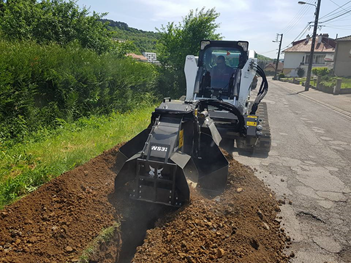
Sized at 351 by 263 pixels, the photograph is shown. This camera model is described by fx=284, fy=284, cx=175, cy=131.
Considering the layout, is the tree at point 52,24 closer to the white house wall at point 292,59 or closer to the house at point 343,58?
the house at point 343,58

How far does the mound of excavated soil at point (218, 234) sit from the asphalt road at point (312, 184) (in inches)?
13.3

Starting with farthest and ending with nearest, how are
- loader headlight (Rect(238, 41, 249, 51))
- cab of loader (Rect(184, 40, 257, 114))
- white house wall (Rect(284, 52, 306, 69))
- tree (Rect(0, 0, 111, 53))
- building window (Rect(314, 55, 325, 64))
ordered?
white house wall (Rect(284, 52, 306, 69))
building window (Rect(314, 55, 325, 64))
tree (Rect(0, 0, 111, 53))
loader headlight (Rect(238, 41, 249, 51))
cab of loader (Rect(184, 40, 257, 114))

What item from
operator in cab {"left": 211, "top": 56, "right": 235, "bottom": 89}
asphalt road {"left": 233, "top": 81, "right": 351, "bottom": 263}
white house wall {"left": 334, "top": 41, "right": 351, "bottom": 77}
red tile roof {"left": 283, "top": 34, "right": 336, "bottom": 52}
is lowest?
asphalt road {"left": 233, "top": 81, "right": 351, "bottom": 263}

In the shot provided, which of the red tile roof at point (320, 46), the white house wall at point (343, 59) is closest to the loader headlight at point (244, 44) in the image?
the white house wall at point (343, 59)

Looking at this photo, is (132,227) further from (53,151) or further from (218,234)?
(53,151)

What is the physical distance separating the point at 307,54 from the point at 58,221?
6507 cm

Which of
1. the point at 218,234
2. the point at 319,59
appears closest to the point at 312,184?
the point at 218,234

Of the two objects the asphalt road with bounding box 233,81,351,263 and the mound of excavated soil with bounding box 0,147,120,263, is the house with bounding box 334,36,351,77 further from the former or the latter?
the mound of excavated soil with bounding box 0,147,120,263

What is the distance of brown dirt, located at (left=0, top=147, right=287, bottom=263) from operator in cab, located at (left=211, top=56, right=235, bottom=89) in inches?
213

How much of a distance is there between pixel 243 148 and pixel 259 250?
465 centimetres

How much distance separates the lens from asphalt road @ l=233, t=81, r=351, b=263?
3.75 m

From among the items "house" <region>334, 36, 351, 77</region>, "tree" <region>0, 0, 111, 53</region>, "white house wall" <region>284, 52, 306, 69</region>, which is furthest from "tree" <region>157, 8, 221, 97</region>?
"white house wall" <region>284, 52, 306, 69</region>

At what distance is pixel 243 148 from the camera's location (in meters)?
7.80

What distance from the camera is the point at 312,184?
5625 millimetres
